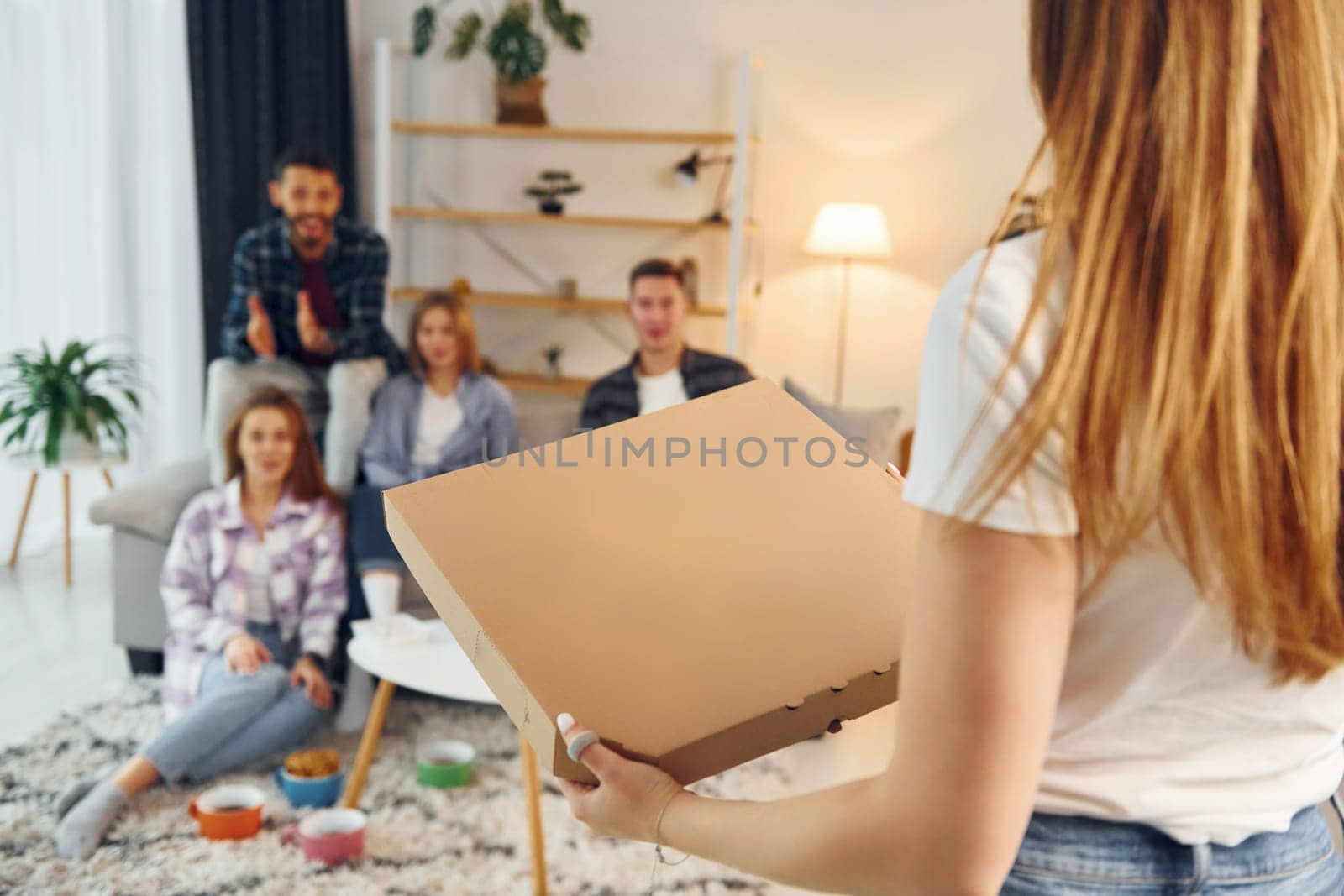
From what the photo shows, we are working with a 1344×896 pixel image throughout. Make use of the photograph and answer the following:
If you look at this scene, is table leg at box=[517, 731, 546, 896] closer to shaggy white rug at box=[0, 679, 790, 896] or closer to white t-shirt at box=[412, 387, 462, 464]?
shaggy white rug at box=[0, 679, 790, 896]

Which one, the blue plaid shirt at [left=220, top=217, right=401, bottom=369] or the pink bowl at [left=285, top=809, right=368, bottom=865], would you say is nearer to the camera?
the pink bowl at [left=285, top=809, right=368, bottom=865]

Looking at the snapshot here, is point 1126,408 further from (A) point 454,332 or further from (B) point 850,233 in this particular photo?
(B) point 850,233

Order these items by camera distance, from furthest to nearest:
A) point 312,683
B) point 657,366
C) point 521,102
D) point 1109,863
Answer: point 521,102 < point 657,366 < point 312,683 < point 1109,863

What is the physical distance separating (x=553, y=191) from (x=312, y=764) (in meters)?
2.62

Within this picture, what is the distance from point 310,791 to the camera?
238 cm

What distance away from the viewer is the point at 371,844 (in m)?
2.26

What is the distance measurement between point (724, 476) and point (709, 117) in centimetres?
389

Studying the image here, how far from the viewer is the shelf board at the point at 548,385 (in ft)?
15.0

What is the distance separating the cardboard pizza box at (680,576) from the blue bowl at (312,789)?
1.66 m

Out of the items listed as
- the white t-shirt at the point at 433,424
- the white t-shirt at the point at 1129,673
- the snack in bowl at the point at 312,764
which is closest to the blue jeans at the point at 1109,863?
the white t-shirt at the point at 1129,673

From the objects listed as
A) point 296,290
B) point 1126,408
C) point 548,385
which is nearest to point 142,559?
point 296,290

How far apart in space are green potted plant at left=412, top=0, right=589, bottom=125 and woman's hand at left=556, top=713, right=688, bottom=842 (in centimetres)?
389

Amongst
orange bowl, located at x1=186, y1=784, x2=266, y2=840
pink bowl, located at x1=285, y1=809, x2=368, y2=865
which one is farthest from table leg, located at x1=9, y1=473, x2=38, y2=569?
pink bowl, located at x1=285, y1=809, x2=368, y2=865

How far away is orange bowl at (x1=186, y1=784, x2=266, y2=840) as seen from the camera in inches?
87.7
